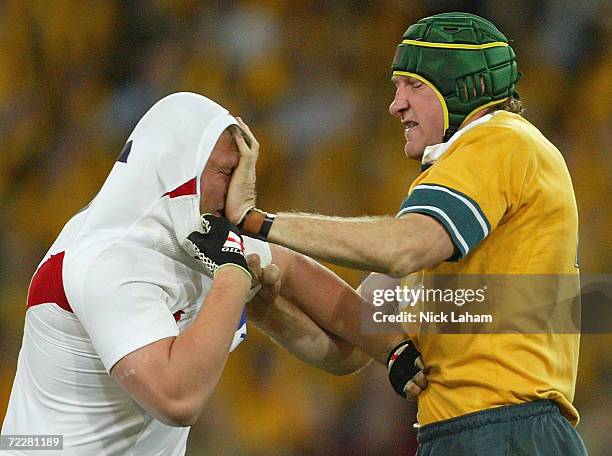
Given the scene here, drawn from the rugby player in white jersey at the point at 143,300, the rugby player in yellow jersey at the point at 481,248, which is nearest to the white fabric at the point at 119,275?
the rugby player in white jersey at the point at 143,300

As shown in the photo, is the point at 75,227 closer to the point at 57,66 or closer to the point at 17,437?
the point at 17,437

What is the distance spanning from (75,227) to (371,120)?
2850 mm

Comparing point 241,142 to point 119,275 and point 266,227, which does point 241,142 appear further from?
point 119,275

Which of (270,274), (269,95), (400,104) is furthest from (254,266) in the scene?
(269,95)

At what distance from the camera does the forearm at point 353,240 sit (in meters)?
2.26

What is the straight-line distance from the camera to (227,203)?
8.00 ft

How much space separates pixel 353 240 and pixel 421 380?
1.57 feet

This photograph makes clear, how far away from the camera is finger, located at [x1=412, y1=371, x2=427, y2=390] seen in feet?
8.26

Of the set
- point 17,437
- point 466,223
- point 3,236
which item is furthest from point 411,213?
point 3,236

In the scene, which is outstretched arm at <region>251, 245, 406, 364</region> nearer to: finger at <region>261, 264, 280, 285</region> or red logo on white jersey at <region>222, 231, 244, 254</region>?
finger at <region>261, 264, 280, 285</region>

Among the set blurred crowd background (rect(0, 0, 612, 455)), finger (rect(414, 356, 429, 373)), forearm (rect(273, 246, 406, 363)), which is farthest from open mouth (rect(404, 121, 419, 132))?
blurred crowd background (rect(0, 0, 612, 455))

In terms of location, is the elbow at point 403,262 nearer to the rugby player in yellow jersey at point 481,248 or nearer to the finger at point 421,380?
the rugby player in yellow jersey at point 481,248

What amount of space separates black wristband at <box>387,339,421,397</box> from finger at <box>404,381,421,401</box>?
2 cm

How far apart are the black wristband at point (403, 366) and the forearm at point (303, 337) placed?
1.26 ft
